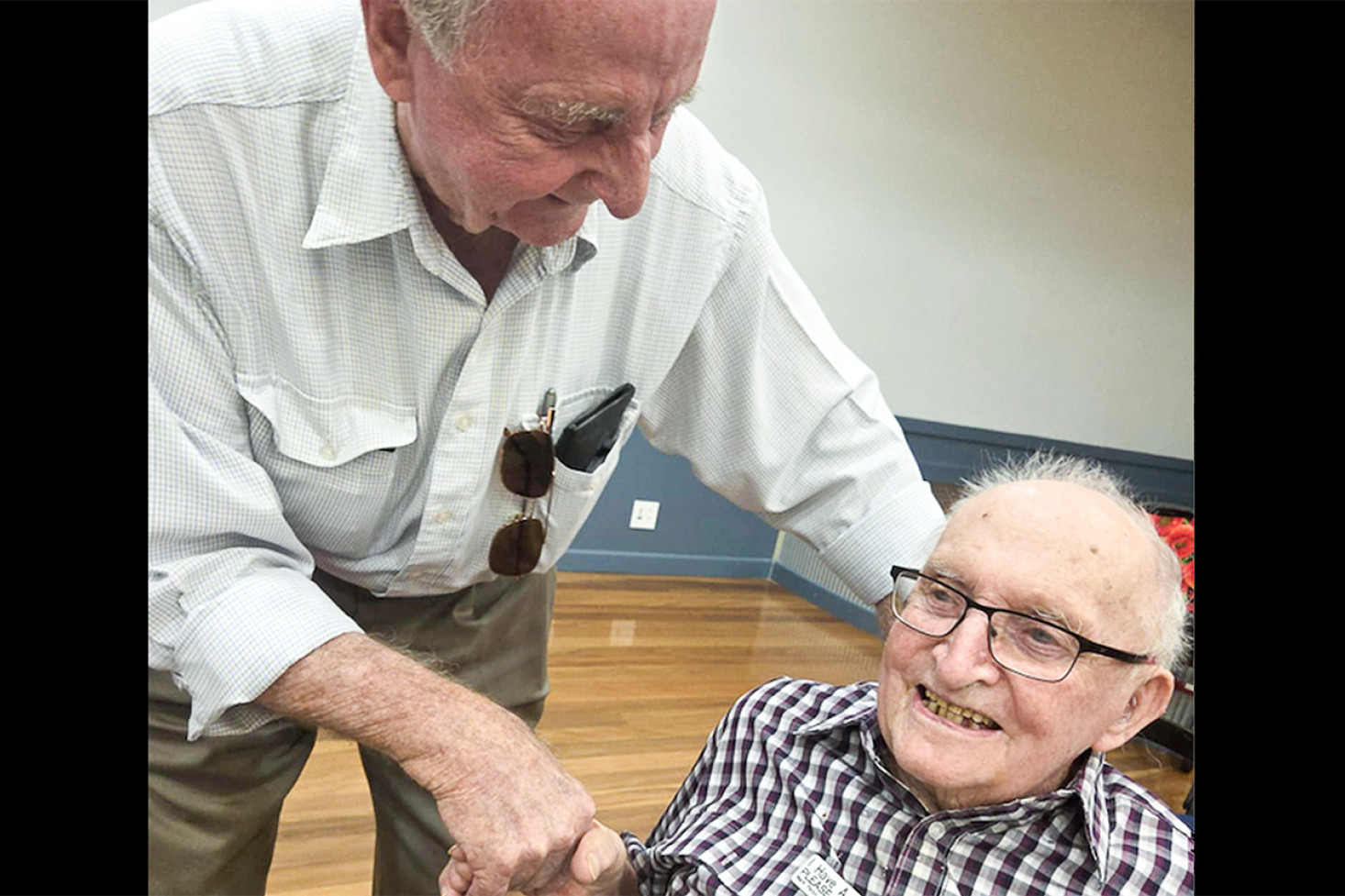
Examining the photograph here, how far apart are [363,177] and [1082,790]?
112 centimetres

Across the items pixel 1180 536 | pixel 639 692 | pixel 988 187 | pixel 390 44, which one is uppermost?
pixel 988 187

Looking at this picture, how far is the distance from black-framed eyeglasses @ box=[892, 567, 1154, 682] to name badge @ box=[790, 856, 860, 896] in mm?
326

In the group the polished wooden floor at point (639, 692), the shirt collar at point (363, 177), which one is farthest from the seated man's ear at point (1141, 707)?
the polished wooden floor at point (639, 692)

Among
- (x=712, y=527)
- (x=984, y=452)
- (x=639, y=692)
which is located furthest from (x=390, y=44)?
(x=984, y=452)

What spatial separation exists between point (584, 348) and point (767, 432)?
1.13 ft

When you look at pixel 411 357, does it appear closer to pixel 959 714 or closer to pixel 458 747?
pixel 458 747

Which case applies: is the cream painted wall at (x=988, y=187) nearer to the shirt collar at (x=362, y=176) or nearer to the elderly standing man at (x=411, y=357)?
the elderly standing man at (x=411, y=357)

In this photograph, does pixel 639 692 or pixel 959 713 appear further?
pixel 639 692

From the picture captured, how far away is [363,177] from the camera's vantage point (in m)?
1.33

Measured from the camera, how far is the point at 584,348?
1.59 metres

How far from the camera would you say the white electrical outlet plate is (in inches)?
201

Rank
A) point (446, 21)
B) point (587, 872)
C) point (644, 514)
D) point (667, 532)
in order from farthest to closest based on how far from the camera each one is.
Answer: point (667, 532) < point (644, 514) < point (587, 872) < point (446, 21)

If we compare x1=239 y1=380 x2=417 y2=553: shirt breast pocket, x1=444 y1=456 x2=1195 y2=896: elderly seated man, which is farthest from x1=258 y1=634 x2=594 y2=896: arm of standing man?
x1=239 y1=380 x2=417 y2=553: shirt breast pocket

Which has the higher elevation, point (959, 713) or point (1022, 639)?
point (1022, 639)
